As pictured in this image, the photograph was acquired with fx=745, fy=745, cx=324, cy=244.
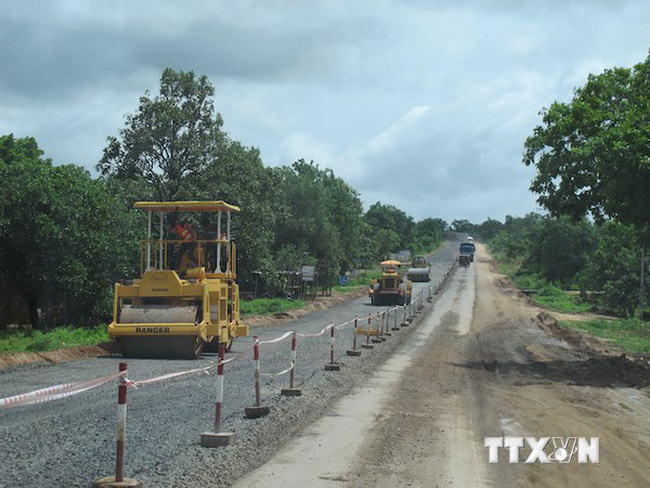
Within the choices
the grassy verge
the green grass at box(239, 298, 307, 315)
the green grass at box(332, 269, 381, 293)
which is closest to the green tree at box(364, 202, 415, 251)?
the grassy verge

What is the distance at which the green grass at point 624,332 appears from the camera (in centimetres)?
3261

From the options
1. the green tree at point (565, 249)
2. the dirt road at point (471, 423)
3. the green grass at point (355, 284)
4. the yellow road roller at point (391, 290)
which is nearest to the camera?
the dirt road at point (471, 423)

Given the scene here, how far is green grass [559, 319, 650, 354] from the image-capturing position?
32.6 meters

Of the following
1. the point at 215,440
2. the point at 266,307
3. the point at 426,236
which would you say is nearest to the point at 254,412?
the point at 215,440

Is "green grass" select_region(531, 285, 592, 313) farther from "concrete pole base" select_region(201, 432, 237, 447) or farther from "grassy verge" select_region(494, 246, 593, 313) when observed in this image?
"concrete pole base" select_region(201, 432, 237, 447)

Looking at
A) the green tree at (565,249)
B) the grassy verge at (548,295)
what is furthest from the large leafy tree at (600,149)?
the green tree at (565,249)

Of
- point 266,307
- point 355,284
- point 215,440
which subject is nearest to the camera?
point 215,440

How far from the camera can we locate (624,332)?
40.6 meters

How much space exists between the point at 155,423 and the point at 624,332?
35051mm

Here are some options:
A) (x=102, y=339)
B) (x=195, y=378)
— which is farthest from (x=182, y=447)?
(x=102, y=339)

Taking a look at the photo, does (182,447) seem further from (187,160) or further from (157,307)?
(187,160)

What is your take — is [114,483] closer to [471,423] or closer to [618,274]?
[471,423]

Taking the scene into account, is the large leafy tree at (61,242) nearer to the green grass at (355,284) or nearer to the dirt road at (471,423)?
the dirt road at (471,423)

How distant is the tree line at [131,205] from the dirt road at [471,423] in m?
12.1
